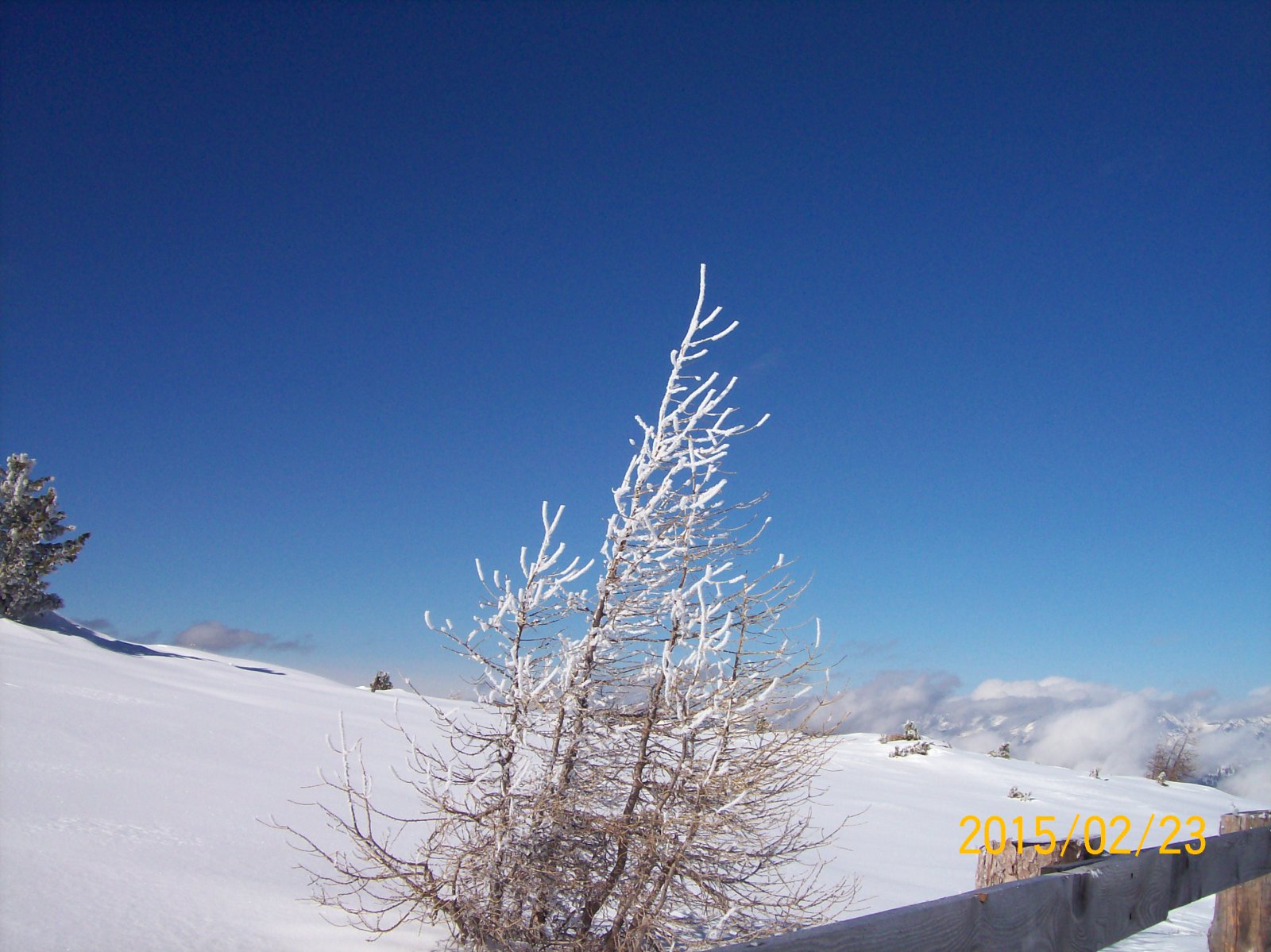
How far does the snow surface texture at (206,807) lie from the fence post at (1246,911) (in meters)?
2.28

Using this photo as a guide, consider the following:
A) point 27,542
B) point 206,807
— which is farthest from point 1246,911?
point 27,542

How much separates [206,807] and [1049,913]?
7.68 meters

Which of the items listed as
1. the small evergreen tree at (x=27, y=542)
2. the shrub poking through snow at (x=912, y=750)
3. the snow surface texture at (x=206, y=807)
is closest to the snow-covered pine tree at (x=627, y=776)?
the snow surface texture at (x=206, y=807)

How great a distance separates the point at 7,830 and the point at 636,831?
15.1 ft

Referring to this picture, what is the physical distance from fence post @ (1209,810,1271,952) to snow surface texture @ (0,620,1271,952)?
2278 mm

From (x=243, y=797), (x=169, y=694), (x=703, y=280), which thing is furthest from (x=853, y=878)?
(x=169, y=694)

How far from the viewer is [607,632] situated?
506 cm

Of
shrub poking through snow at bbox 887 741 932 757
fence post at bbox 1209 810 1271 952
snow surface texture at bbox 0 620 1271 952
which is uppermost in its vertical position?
shrub poking through snow at bbox 887 741 932 757

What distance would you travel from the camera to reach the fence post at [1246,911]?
4.01 meters

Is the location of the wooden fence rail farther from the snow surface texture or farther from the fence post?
the snow surface texture

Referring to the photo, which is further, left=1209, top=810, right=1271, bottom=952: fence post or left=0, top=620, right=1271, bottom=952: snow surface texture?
left=0, top=620, right=1271, bottom=952: snow surface texture

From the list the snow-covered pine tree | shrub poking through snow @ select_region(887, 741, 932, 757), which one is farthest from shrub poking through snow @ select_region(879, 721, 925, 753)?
the snow-covered pine tree

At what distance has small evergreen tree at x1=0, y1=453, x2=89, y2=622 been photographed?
23.3 metres

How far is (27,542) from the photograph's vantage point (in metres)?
23.4
